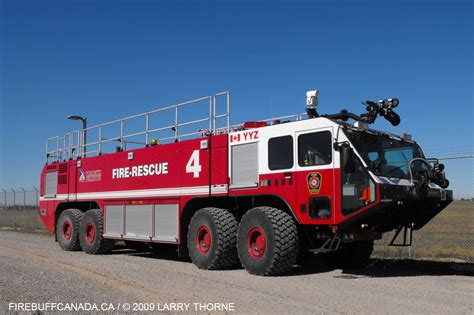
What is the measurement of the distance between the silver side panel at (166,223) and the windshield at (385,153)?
4.96m

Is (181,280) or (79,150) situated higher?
(79,150)

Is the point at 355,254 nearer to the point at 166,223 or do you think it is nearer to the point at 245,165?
the point at 245,165

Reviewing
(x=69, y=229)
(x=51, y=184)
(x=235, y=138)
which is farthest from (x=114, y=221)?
(x=235, y=138)

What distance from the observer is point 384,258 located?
516 inches

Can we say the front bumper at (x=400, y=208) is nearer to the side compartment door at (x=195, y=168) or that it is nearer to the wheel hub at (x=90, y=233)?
the side compartment door at (x=195, y=168)

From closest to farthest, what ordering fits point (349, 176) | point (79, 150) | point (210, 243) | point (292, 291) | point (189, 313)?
point (189, 313), point (292, 291), point (349, 176), point (210, 243), point (79, 150)

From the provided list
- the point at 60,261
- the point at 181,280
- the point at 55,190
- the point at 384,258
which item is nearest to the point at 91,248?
the point at 60,261

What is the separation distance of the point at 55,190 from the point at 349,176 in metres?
11.8

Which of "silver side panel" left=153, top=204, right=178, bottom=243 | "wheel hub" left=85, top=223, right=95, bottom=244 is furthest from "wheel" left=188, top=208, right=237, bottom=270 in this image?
"wheel hub" left=85, top=223, right=95, bottom=244

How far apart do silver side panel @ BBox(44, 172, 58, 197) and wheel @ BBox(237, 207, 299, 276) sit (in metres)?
9.63

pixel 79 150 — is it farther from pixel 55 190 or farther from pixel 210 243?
pixel 210 243

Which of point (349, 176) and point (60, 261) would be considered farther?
point (60, 261)

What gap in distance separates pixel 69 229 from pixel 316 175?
32.0ft

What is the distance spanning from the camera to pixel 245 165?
10945 mm
